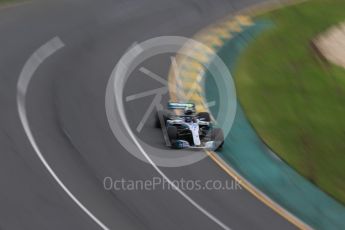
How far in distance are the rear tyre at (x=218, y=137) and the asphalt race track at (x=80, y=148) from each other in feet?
Answer: 2.92

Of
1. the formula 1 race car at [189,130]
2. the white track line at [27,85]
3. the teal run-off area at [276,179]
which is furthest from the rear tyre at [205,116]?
the white track line at [27,85]

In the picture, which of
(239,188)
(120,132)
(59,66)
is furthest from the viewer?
(59,66)

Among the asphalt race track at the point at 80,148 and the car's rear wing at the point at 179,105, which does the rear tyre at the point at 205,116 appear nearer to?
the car's rear wing at the point at 179,105

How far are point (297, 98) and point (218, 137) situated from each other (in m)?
5.86

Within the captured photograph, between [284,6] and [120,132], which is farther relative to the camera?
[284,6]

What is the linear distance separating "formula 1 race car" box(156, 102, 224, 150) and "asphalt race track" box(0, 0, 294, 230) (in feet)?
1.58

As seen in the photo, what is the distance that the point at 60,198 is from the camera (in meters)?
18.5

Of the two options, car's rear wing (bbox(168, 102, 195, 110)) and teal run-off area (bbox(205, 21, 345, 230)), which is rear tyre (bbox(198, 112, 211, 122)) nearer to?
car's rear wing (bbox(168, 102, 195, 110))

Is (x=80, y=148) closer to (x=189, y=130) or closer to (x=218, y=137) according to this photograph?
(x=189, y=130)

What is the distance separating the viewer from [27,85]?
2464 centimetres

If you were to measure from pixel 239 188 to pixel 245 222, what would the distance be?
5.47 feet

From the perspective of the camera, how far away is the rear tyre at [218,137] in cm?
2202

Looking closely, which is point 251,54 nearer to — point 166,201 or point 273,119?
point 273,119

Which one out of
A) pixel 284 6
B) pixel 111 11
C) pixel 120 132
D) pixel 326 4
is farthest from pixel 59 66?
pixel 326 4
